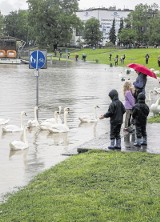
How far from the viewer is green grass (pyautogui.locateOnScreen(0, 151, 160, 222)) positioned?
692 cm

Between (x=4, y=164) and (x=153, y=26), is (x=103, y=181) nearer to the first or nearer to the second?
(x=4, y=164)

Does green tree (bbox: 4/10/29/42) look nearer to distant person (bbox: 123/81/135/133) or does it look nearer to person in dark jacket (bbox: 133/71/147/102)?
person in dark jacket (bbox: 133/71/147/102)

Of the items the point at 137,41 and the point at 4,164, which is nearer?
the point at 4,164

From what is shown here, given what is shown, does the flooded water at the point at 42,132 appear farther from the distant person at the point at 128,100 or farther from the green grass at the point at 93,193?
the distant person at the point at 128,100

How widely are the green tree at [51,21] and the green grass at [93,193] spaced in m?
106

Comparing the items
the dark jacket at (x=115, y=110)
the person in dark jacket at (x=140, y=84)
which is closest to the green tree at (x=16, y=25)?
the person in dark jacket at (x=140, y=84)

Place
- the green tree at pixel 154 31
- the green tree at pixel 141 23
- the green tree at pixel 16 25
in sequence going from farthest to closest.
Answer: the green tree at pixel 16 25
the green tree at pixel 141 23
the green tree at pixel 154 31

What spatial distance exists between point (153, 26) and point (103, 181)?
113 m

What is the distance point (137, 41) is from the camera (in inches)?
5231

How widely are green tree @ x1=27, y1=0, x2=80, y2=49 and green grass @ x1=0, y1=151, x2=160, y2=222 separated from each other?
106m

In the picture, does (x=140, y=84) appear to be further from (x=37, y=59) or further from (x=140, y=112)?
(x=37, y=59)

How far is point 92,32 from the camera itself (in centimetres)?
14175

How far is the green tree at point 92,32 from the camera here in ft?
460

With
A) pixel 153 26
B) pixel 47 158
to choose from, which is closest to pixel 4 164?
pixel 47 158
